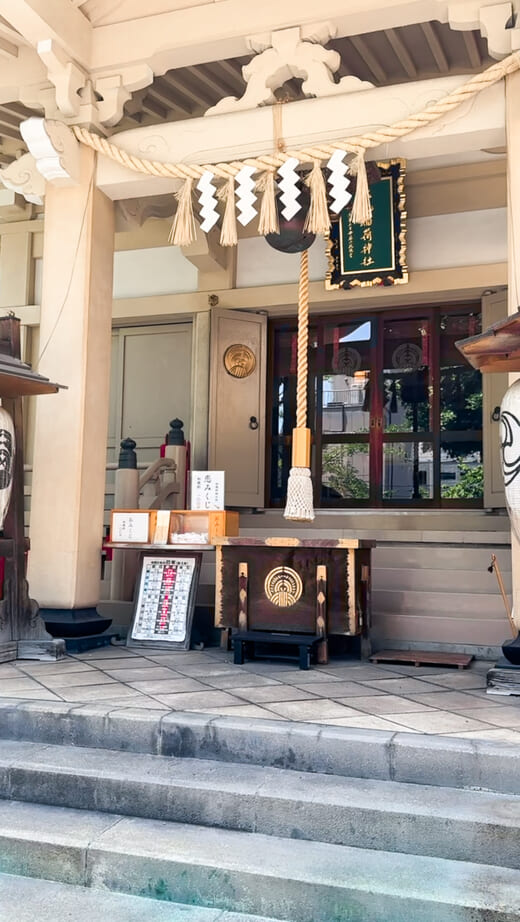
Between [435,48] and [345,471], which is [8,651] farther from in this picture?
[435,48]

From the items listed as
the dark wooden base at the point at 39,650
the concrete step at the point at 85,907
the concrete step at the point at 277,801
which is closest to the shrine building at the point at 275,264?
the dark wooden base at the point at 39,650

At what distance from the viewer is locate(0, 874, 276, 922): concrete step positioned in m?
2.31

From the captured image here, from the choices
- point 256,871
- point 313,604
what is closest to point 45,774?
point 256,871

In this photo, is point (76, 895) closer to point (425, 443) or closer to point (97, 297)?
point (97, 297)

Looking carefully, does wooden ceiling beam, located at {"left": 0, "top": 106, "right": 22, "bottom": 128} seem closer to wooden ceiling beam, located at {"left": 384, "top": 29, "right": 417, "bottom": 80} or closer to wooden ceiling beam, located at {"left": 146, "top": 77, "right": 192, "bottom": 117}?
wooden ceiling beam, located at {"left": 146, "top": 77, "right": 192, "bottom": 117}

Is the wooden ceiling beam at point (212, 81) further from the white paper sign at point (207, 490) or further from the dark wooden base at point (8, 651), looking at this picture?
the dark wooden base at point (8, 651)

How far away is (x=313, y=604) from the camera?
497 cm

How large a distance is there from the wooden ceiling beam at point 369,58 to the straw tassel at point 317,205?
5.48 feet

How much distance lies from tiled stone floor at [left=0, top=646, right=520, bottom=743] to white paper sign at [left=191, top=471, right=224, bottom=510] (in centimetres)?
120

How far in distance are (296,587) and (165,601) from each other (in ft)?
3.82

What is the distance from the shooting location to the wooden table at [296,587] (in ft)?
16.1

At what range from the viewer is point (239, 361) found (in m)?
7.86

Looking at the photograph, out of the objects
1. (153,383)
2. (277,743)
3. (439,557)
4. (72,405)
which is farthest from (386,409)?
(277,743)

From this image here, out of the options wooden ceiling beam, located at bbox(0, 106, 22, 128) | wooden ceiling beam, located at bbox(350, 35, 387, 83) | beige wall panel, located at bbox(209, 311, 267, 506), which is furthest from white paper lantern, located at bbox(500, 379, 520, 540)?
wooden ceiling beam, located at bbox(0, 106, 22, 128)
